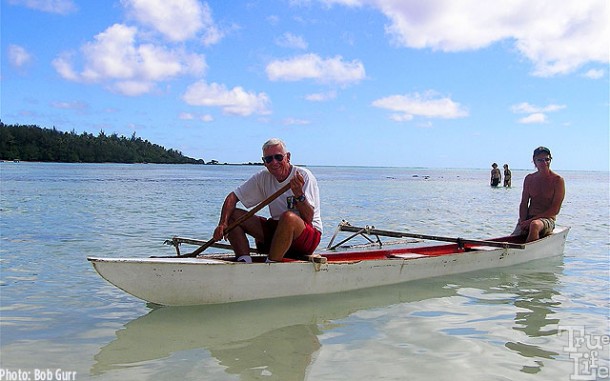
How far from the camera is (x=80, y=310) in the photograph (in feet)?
19.4

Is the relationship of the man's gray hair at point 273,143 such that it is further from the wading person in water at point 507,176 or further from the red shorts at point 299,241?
the wading person in water at point 507,176

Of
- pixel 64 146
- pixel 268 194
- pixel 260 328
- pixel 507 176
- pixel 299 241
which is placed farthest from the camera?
pixel 64 146

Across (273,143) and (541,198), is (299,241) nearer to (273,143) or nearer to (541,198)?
(273,143)

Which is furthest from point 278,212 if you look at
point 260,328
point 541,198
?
point 541,198

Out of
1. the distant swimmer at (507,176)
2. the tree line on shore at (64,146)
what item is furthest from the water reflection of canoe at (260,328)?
the tree line on shore at (64,146)

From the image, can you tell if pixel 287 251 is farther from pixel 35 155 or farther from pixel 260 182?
pixel 35 155

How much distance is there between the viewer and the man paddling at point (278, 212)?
5.91 metres

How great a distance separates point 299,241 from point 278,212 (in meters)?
0.47

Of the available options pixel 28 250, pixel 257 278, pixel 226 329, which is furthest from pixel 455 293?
pixel 28 250

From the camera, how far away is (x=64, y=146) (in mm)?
125812

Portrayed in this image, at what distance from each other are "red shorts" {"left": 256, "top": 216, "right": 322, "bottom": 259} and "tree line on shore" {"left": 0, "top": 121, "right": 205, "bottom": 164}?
127m

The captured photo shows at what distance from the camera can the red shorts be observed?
6.12m

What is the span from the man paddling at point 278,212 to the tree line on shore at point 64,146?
127377mm

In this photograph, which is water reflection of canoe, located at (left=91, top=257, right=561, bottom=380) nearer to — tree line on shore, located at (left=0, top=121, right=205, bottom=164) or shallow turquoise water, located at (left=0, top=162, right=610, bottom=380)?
shallow turquoise water, located at (left=0, top=162, right=610, bottom=380)
